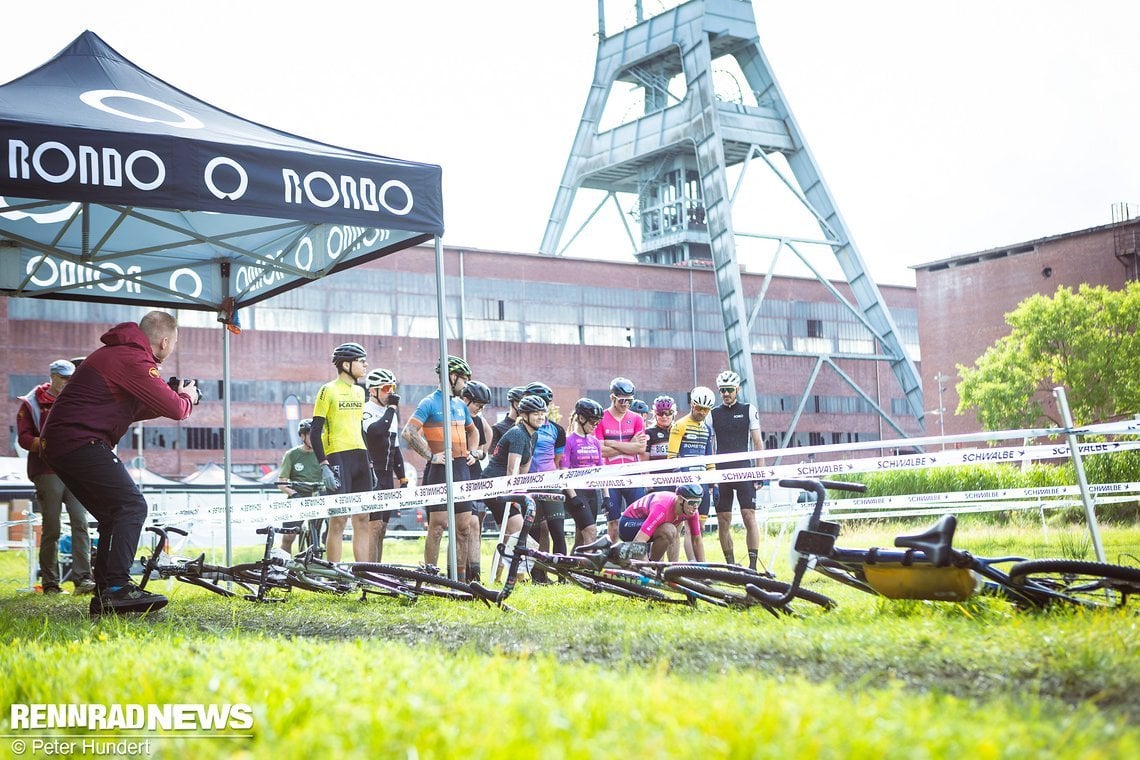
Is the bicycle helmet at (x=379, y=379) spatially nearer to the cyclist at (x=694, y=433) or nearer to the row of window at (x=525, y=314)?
the cyclist at (x=694, y=433)

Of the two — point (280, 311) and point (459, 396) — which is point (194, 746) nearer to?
point (459, 396)

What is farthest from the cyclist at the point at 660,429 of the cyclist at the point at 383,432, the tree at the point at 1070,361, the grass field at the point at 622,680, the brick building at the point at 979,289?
the brick building at the point at 979,289

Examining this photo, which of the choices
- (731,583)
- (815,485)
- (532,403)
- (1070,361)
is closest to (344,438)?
(532,403)

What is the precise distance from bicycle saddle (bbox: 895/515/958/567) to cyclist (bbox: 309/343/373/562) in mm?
5938

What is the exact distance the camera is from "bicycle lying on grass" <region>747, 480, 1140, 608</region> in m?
5.63

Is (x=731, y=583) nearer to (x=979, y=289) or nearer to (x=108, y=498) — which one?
(x=108, y=498)

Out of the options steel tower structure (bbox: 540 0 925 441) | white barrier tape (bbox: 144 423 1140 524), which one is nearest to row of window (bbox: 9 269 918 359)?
steel tower structure (bbox: 540 0 925 441)

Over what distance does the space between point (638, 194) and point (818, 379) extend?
17521mm

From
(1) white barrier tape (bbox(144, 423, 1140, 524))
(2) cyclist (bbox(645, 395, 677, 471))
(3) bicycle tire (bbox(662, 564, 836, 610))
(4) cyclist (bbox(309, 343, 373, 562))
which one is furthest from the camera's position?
(2) cyclist (bbox(645, 395, 677, 471))

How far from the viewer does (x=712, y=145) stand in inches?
2083

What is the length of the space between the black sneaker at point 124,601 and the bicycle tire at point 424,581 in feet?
5.26

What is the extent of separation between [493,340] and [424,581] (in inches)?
2185

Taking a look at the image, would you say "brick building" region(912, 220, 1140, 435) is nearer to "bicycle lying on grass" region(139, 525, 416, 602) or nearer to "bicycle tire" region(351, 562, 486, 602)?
"bicycle lying on grass" region(139, 525, 416, 602)

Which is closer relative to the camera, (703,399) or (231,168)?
(231,168)
